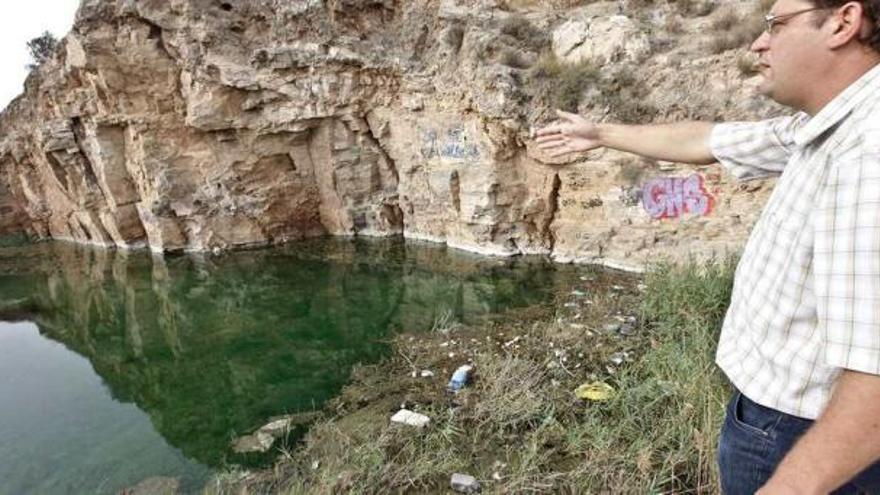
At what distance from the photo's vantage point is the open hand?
6.33 feet

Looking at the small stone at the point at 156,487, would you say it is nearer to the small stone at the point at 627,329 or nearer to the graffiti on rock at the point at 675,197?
the small stone at the point at 627,329

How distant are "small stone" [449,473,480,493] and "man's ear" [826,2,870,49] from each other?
2805mm

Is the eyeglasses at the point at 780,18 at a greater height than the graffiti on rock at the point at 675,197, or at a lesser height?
greater

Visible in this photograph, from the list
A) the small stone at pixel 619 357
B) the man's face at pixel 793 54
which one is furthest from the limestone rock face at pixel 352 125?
the man's face at pixel 793 54

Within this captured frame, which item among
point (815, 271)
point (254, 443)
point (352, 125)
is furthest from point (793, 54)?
point (352, 125)

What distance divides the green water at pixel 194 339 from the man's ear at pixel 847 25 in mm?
4281

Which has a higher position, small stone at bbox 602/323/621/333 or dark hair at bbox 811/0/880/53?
dark hair at bbox 811/0/880/53

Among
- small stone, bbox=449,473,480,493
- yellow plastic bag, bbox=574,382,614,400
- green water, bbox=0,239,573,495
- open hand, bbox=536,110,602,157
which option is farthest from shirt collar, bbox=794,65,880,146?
Answer: green water, bbox=0,239,573,495

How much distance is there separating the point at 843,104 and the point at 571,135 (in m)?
1.03

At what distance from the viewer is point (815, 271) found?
912mm

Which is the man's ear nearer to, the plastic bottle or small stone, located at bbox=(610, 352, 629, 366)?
small stone, located at bbox=(610, 352, 629, 366)

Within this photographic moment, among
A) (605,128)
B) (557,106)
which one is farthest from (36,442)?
(557,106)

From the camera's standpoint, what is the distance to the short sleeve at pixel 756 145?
140cm

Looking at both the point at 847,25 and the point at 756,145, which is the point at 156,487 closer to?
the point at 756,145
